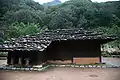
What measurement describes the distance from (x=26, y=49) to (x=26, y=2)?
4003 cm

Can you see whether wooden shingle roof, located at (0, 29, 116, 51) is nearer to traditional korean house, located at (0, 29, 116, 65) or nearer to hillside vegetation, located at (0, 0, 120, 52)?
traditional korean house, located at (0, 29, 116, 65)

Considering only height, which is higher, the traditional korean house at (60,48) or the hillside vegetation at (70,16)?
the hillside vegetation at (70,16)

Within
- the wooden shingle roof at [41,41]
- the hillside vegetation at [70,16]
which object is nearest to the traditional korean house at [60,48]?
the wooden shingle roof at [41,41]

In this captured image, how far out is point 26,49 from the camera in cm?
1531

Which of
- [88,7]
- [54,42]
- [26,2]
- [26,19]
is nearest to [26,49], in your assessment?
[54,42]

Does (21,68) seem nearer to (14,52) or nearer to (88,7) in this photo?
(14,52)

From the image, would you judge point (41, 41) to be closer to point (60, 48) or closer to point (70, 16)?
point (60, 48)

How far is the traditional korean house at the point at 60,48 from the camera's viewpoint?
16.2 m

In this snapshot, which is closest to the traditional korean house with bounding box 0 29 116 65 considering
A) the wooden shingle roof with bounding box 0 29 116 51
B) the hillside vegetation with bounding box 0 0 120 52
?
the wooden shingle roof with bounding box 0 29 116 51

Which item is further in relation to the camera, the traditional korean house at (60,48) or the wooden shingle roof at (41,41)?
the traditional korean house at (60,48)

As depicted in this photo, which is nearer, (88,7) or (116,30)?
(116,30)

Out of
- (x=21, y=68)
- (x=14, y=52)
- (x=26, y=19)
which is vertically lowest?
(x=21, y=68)

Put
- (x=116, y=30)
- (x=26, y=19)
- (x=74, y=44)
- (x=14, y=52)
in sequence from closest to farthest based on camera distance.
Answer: (x=14, y=52)
(x=74, y=44)
(x=116, y=30)
(x=26, y=19)

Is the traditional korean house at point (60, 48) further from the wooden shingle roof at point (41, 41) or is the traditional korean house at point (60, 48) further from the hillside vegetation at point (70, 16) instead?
the hillside vegetation at point (70, 16)
